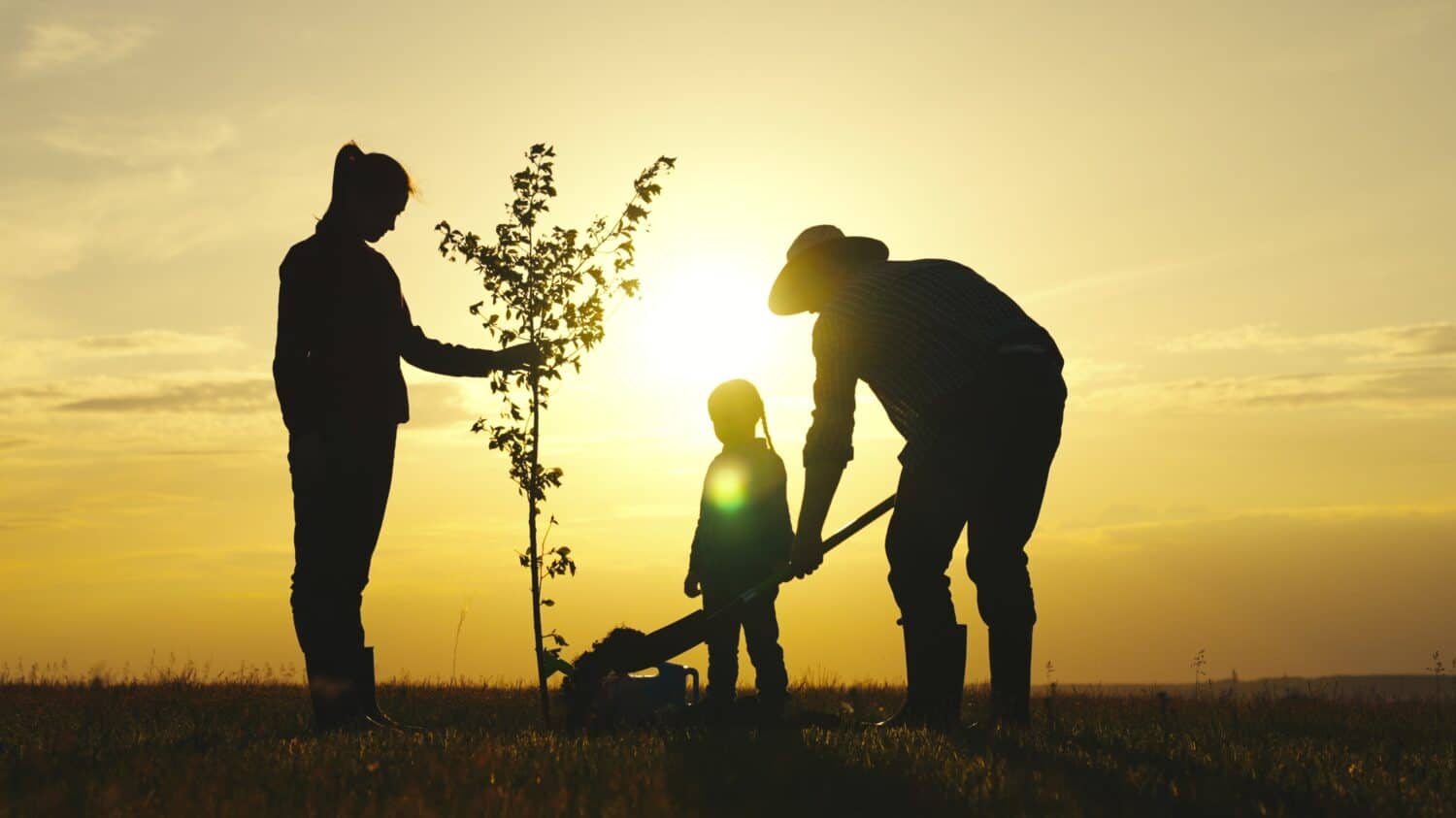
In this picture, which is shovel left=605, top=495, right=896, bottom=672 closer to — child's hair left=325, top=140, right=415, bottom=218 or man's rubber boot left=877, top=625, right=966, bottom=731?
man's rubber boot left=877, top=625, right=966, bottom=731

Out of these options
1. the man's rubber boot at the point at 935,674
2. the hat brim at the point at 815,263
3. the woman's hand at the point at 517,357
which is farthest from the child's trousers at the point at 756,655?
the hat brim at the point at 815,263

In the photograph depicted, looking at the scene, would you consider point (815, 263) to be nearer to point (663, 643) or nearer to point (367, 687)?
point (663, 643)

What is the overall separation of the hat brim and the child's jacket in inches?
100

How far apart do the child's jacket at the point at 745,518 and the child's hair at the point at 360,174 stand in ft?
12.0

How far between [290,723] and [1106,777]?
19.6ft

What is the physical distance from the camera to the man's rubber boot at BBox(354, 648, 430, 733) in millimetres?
8227

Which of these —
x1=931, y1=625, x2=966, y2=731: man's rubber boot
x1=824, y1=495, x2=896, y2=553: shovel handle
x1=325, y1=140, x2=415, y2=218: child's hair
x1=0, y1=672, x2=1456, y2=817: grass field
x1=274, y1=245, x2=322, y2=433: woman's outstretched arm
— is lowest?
x1=0, y1=672, x2=1456, y2=817: grass field

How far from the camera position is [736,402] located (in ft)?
34.4

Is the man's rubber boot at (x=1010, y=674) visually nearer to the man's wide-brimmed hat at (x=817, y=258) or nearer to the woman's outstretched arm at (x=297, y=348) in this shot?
the man's wide-brimmed hat at (x=817, y=258)

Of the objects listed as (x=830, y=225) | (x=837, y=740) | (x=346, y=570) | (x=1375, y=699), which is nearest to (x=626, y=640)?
(x=346, y=570)

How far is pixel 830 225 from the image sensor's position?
323 inches

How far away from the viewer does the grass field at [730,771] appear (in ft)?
17.1

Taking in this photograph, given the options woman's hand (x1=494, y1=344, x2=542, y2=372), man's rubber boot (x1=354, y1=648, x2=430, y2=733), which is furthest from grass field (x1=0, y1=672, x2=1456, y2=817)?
woman's hand (x1=494, y1=344, x2=542, y2=372)

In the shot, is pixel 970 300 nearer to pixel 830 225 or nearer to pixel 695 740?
pixel 830 225
